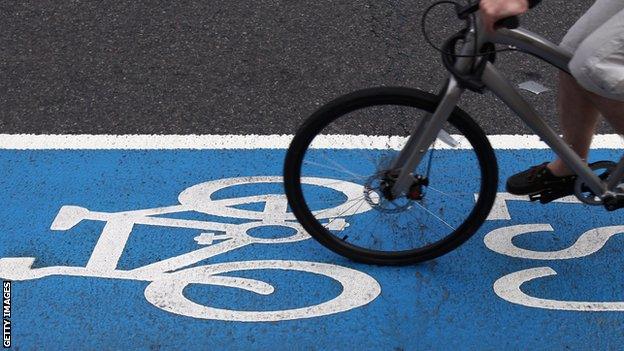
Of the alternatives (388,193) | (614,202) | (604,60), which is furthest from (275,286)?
(604,60)

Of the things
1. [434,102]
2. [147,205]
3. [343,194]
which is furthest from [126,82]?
[434,102]

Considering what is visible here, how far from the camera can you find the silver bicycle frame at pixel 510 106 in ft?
9.46

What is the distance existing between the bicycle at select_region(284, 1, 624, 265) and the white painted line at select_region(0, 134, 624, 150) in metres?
0.15

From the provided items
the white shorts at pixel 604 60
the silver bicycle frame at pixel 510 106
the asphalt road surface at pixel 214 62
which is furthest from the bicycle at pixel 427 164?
the asphalt road surface at pixel 214 62

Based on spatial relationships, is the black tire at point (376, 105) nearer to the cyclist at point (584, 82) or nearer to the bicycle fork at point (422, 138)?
the bicycle fork at point (422, 138)

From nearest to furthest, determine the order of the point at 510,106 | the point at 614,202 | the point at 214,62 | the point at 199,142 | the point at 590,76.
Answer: the point at 590,76, the point at 510,106, the point at 614,202, the point at 199,142, the point at 214,62

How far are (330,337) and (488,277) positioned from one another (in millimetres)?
781

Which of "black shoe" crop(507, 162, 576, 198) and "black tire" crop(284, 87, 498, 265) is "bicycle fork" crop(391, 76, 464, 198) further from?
"black shoe" crop(507, 162, 576, 198)

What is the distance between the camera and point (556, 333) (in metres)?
3.19

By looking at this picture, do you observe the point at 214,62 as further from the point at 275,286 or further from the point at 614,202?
the point at 614,202

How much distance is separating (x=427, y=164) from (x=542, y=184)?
1.73 feet

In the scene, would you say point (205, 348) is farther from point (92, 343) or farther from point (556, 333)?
point (556, 333)

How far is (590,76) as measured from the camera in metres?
2.83

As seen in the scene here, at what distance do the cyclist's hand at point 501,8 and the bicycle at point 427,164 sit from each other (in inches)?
2.1
